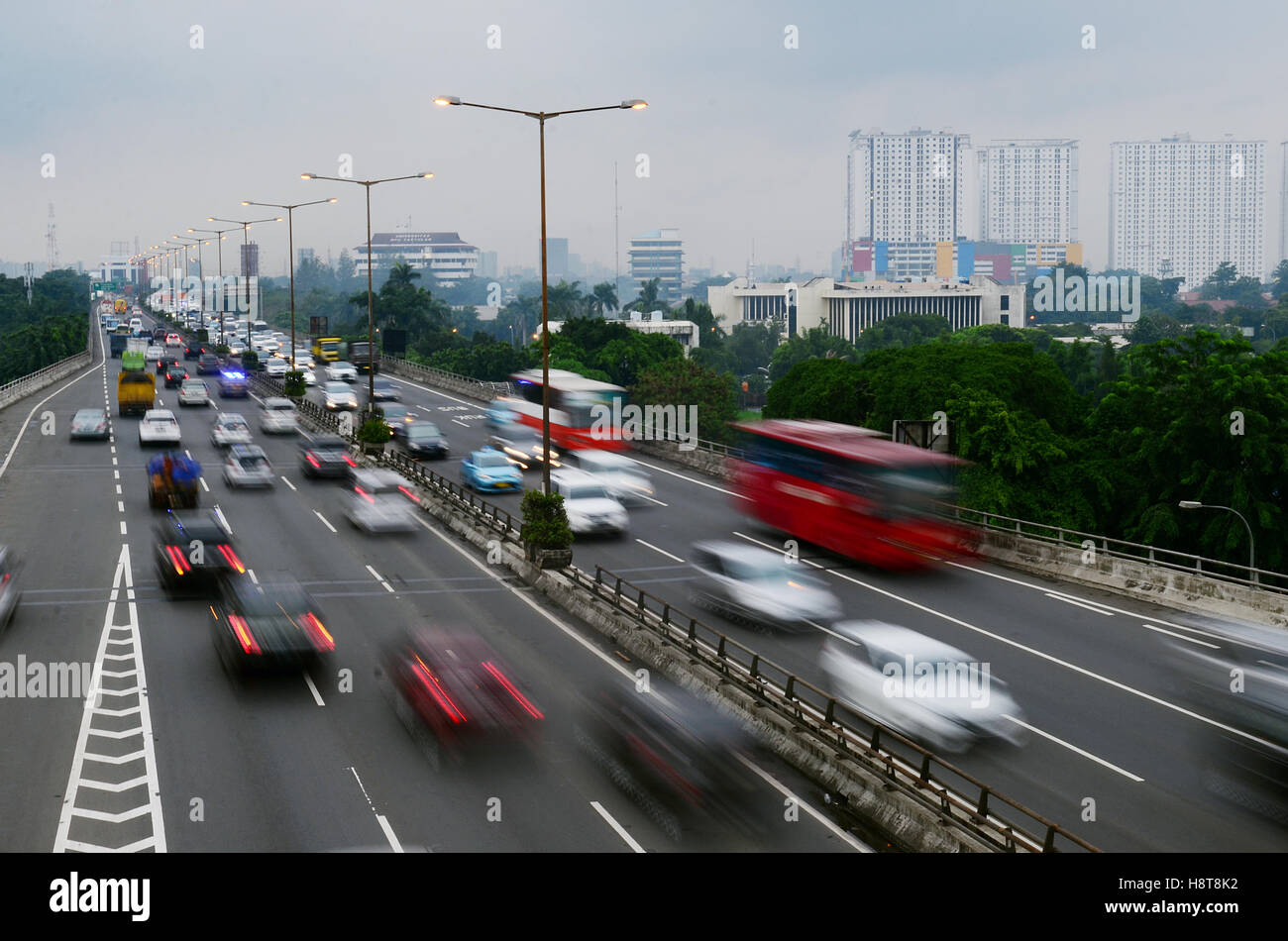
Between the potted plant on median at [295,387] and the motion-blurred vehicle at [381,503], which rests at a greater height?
the potted plant on median at [295,387]

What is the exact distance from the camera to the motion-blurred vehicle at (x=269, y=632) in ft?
69.2

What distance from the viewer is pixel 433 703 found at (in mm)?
18906

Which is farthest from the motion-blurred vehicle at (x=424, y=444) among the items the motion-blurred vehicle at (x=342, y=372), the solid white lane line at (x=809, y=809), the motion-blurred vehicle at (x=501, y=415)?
the motion-blurred vehicle at (x=342, y=372)

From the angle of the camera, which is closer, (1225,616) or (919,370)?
(1225,616)

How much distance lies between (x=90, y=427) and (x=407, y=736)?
41.9m

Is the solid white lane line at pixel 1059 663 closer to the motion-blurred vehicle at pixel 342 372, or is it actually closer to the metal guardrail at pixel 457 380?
the metal guardrail at pixel 457 380

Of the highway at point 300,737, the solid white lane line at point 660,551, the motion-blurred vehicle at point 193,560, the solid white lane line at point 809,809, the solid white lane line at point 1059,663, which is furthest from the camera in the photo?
the solid white lane line at point 660,551

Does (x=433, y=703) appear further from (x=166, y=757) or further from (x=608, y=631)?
(x=608, y=631)

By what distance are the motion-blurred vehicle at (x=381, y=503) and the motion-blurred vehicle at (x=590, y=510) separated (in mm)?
5087

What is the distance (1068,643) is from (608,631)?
9.32 m

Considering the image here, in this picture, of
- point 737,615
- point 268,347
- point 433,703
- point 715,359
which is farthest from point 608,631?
point 715,359

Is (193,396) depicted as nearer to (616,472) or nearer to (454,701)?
(616,472)

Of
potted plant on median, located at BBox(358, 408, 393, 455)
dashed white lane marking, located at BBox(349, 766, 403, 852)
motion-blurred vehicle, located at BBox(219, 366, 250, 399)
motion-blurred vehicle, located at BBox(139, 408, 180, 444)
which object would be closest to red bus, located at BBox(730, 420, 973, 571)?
dashed white lane marking, located at BBox(349, 766, 403, 852)

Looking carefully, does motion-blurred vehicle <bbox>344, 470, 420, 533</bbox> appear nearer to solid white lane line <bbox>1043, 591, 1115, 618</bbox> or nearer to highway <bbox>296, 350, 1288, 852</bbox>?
highway <bbox>296, 350, 1288, 852</bbox>
